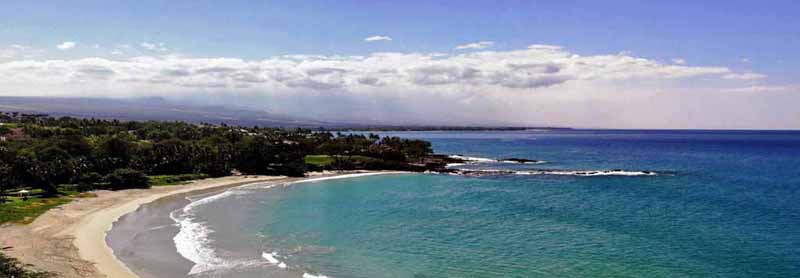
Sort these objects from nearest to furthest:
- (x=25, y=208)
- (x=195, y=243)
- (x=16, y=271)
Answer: (x=16, y=271)
(x=195, y=243)
(x=25, y=208)

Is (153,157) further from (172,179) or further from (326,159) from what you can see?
(326,159)

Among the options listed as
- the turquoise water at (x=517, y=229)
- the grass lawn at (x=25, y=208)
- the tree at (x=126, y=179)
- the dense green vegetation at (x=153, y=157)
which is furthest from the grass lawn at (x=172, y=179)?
the grass lawn at (x=25, y=208)

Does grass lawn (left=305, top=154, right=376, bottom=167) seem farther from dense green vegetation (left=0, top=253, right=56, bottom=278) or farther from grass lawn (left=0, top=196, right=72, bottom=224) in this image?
dense green vegetation (left=0, top=253, right=56, bottom=278)

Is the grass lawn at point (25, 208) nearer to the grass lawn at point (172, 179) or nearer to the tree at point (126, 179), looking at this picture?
the tree at point (126, 179)

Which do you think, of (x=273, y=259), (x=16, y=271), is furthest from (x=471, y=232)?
(x=16, y=271)

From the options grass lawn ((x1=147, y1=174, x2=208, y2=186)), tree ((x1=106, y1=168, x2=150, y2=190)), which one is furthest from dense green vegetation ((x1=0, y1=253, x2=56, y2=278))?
grass lawn ((x1=147, y1=174, x2=208, y2=186))

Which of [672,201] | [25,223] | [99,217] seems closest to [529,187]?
[672,201]
